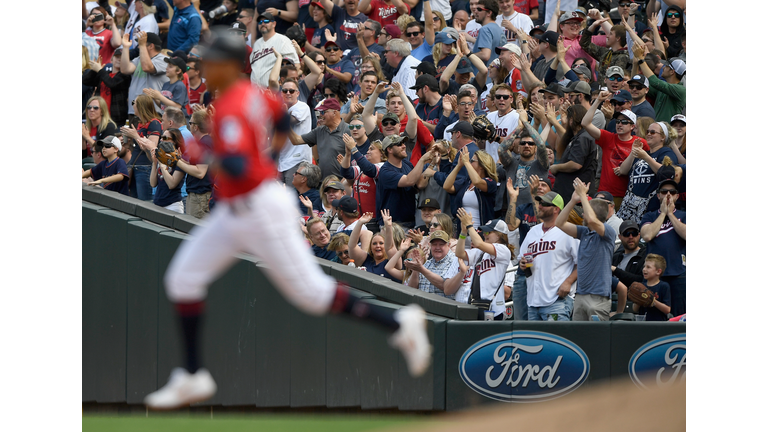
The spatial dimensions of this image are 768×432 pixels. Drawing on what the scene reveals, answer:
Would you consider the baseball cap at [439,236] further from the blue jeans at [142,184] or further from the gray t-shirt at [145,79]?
the gray t-shirt at [145,79]

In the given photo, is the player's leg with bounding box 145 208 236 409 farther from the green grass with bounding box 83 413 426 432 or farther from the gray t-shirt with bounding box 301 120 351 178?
the gray t-shirt with bounding box 301 120 351 178

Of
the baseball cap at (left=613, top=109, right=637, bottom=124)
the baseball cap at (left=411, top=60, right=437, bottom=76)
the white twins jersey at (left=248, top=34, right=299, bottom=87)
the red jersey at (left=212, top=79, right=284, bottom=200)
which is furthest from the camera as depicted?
the baseball cap at (left=411, top=60, right=437, bottom=76)

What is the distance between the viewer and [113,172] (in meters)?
5.97

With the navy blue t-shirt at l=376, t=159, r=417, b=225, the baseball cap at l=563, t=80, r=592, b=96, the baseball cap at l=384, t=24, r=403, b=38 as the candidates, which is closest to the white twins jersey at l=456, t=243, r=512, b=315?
the navy blue t-shirt at l=376, t=159, r=417, b=225

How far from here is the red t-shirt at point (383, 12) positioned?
30.1 feet

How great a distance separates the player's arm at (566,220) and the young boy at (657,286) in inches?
18.0

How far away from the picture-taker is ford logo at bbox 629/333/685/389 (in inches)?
203

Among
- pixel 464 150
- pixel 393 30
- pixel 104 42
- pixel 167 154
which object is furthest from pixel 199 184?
pixel 393 30

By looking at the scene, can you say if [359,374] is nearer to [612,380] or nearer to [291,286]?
[612,380]

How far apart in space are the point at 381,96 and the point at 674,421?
12.7 ft

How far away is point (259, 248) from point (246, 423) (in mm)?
2495

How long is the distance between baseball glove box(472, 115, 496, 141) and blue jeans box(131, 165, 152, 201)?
7.45 feet

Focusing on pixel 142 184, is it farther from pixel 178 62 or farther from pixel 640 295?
pixel 640 295

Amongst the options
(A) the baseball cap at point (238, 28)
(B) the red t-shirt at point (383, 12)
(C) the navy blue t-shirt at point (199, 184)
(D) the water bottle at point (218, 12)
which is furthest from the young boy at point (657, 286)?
(B) the red t-shirt at point (383, 12)
